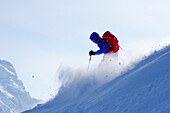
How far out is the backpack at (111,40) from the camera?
1655 centimetres

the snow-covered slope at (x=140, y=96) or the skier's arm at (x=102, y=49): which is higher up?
the skier's arm at (x=102, y=49)

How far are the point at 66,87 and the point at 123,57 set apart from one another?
4.28 metres

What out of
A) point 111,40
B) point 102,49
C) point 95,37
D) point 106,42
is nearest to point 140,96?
point 102,49

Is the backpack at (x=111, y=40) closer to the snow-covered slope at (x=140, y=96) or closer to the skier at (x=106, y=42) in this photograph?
the skier at (x=106, y=42)

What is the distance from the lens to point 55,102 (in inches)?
754

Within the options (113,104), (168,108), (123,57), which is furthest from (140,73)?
(123,57)

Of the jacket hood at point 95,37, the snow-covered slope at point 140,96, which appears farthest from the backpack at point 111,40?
the snow-covered slope at point 140,96

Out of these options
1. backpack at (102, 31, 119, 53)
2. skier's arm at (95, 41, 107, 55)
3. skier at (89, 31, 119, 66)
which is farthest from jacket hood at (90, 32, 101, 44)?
skier's arm at (95, 41, 107, 55)

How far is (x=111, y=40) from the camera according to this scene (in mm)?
16703

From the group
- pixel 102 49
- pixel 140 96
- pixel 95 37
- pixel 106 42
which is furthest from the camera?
pixel 95 37

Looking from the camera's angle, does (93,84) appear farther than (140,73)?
Yes

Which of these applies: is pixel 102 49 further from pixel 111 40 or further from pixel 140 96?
pixel 140 96

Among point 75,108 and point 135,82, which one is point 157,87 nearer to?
point 135,82

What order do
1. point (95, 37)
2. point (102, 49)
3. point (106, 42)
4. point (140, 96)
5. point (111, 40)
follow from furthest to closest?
point (95, 37) → point (111, 40) → point (106, 42) → point (102, 49) → point (140, 96)
